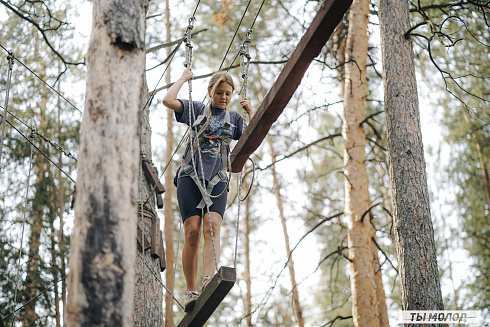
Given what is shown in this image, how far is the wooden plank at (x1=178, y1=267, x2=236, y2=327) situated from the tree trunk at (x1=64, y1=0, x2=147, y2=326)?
903 millimetres

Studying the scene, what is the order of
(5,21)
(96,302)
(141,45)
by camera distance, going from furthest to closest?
(5,21) → (141,45) → (96,302)

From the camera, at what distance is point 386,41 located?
5.18 metres

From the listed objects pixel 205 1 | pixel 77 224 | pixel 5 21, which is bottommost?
pixel 77 224

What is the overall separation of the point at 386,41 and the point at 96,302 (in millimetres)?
3823

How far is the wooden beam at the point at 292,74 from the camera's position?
3.51 meters

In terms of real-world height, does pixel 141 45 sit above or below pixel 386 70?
below

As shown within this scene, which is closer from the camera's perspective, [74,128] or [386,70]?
[386,70]

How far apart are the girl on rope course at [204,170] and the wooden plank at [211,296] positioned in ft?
0.32

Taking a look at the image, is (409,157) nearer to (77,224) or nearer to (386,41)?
(386,41)

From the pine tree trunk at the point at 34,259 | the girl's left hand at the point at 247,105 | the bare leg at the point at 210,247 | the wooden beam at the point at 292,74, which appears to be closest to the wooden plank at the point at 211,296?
the bare leg at the point at 210,247

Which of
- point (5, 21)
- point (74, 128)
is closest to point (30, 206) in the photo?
point (74, 128)

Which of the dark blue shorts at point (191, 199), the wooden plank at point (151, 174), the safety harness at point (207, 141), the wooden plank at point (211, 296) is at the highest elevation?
the wooden plank at point (151, 174)

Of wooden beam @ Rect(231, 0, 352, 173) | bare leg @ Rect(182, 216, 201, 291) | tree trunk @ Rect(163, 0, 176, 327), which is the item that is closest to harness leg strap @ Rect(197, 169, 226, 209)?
bare leg @ Rect(182, 216, 201, 291)

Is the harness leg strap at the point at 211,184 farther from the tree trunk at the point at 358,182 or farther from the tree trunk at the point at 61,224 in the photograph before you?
the tree trunk at the point at 61,224
